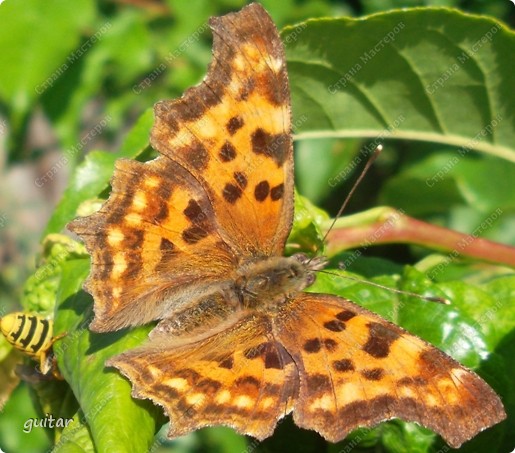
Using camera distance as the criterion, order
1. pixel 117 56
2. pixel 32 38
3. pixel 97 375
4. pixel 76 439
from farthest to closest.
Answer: pixel 117 56 → pixel 32 38 → pixel 97 375 → pixel 76 439

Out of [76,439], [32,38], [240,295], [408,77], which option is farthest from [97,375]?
[32,38]

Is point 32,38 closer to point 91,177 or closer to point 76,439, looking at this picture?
point 91,177

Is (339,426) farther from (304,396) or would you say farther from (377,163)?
(377,163)

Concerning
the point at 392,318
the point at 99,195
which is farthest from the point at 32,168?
the point at 392,318

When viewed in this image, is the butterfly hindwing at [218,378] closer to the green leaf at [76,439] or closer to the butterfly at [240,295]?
the butterfly at [240,295]

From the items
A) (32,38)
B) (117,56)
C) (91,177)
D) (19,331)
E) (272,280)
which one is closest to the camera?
(19,331)

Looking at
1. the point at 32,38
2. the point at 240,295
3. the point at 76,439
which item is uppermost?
the point at 32,38
